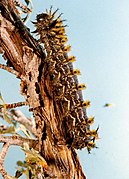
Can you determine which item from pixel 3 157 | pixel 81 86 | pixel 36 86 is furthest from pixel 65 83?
pixel 3 157

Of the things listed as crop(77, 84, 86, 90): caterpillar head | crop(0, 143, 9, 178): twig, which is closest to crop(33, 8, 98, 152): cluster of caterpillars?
crop(77, 84, 86, 90): caterpillar head

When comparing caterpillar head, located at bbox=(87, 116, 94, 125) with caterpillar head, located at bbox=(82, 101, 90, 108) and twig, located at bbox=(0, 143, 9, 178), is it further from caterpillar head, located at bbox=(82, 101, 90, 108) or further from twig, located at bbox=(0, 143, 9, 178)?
twig, located at bbox=(0, 143, 9, 178)

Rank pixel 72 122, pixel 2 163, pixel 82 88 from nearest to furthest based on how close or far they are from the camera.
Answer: pixel 2 163, pixel 72 122, pixel 82 88

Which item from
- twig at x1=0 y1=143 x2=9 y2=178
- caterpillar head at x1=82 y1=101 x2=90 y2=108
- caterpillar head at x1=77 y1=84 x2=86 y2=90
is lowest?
twig at x1=0 y1=143 x2=9 y2=178

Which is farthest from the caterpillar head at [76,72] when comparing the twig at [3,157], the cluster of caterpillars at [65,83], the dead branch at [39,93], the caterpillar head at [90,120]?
the twig at [3,157]

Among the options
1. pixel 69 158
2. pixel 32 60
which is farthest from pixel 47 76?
pixel 69 158

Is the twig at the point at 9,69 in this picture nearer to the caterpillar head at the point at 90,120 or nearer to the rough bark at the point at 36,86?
the rough bark at the point at 36,86

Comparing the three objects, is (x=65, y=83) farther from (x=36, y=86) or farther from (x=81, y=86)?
(x=36, y=86)

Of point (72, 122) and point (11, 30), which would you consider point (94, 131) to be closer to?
Answer: point (72, 122)
